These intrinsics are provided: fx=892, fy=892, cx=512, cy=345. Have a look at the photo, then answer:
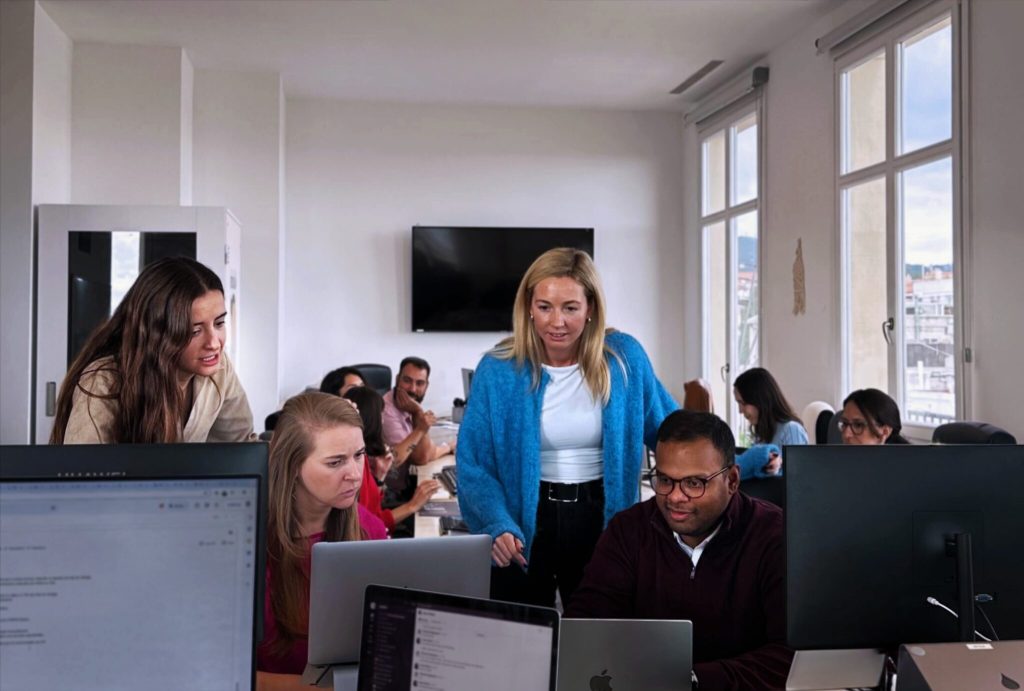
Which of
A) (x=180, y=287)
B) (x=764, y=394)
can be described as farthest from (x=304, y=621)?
(x=764, y=394)

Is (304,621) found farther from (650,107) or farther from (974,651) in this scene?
(650,107)

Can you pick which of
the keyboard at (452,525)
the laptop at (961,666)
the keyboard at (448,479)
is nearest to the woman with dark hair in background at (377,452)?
the keyboard at (452,525)

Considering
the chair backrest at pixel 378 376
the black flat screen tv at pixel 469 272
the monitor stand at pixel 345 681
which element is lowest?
the monitor stand at pixel 345 681

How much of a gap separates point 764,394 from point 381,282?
14.0 feet

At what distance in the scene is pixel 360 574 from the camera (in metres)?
1.38

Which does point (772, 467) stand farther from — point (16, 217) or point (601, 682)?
point (16, 217)

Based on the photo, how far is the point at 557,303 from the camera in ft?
7.51

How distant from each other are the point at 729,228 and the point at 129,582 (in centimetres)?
681

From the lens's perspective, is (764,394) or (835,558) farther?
(764,394)

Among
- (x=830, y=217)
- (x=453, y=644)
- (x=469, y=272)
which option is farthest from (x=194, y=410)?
(x=469, y=272)

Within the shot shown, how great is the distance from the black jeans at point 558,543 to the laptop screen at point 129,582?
1.39 meters

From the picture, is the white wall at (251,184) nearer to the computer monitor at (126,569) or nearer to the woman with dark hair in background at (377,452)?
the woman with dark hair in background at (377,452)

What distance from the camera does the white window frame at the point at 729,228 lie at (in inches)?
262

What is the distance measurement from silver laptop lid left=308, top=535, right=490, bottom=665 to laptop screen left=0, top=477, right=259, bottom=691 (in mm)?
361
